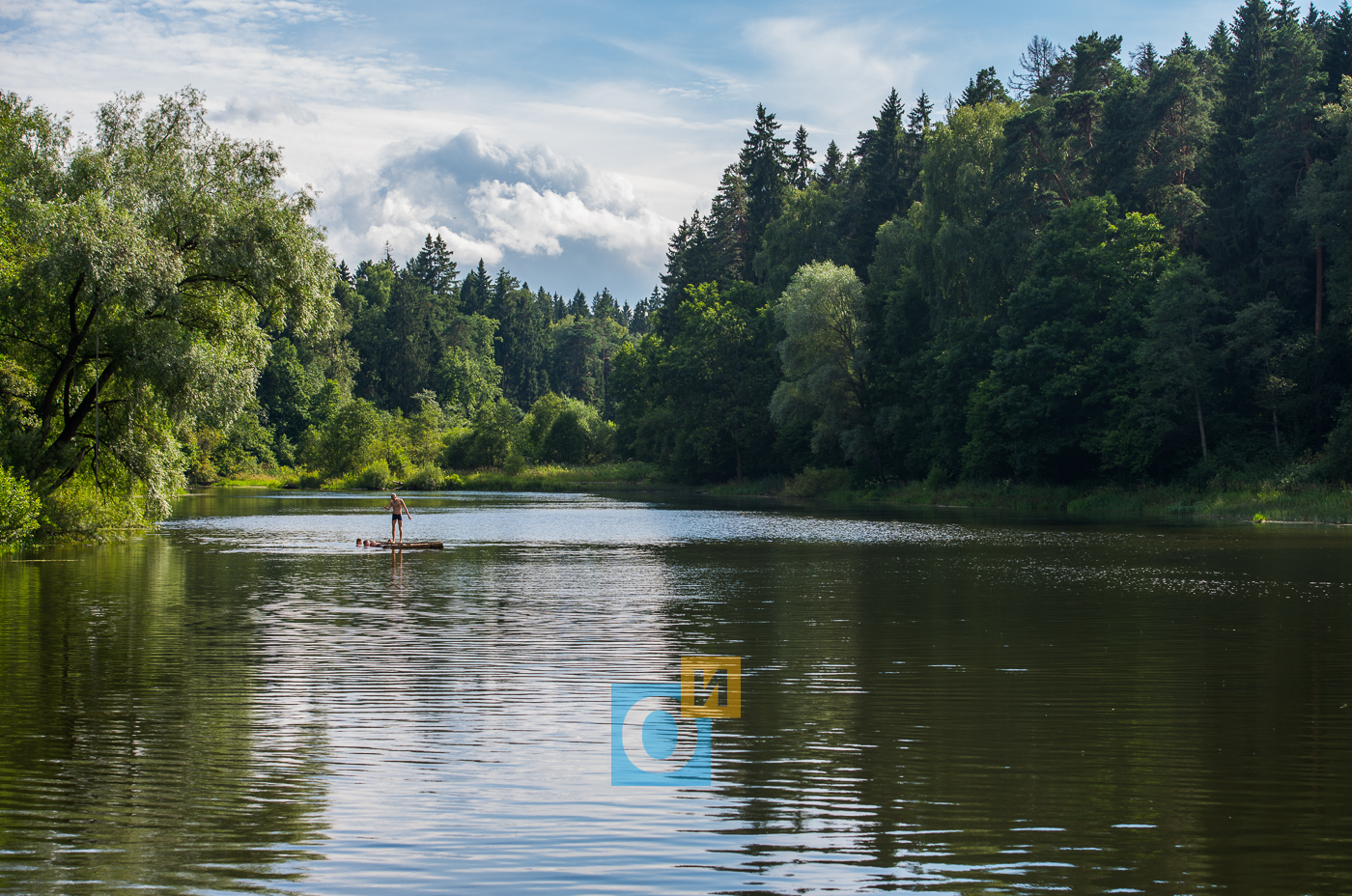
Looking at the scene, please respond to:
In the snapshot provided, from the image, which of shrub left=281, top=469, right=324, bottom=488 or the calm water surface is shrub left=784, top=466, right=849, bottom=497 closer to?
shrub left=281, top=469, right=324, bottom=488

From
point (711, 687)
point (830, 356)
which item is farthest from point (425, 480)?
point (711, 687)

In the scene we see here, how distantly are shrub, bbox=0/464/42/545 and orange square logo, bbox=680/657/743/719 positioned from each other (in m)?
20.6

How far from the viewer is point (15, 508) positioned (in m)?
27.4

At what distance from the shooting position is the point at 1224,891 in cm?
674

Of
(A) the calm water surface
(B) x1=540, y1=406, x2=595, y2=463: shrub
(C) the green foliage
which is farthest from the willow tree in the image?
(B) x1=540, y1=406, x2=595, y2=463: shrub

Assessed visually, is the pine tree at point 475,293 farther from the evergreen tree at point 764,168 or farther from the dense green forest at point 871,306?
the evergreen tree at point 764,168

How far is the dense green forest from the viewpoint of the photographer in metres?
30.6

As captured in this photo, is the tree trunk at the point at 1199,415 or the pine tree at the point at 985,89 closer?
the tree trunk at the point at 1199,415

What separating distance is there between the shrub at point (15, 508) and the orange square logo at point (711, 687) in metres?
20.6

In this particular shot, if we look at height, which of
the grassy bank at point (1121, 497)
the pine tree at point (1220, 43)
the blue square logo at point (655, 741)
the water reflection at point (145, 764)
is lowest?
the blue square logo at point (655, 741)

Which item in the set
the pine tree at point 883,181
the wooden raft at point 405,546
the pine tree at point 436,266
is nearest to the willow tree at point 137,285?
the wooden raft at point 405,546

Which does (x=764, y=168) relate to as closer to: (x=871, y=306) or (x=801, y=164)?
(x=801, y=164)

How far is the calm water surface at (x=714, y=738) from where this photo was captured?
7.20 metres

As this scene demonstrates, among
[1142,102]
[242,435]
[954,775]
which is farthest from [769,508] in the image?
[242,435]
